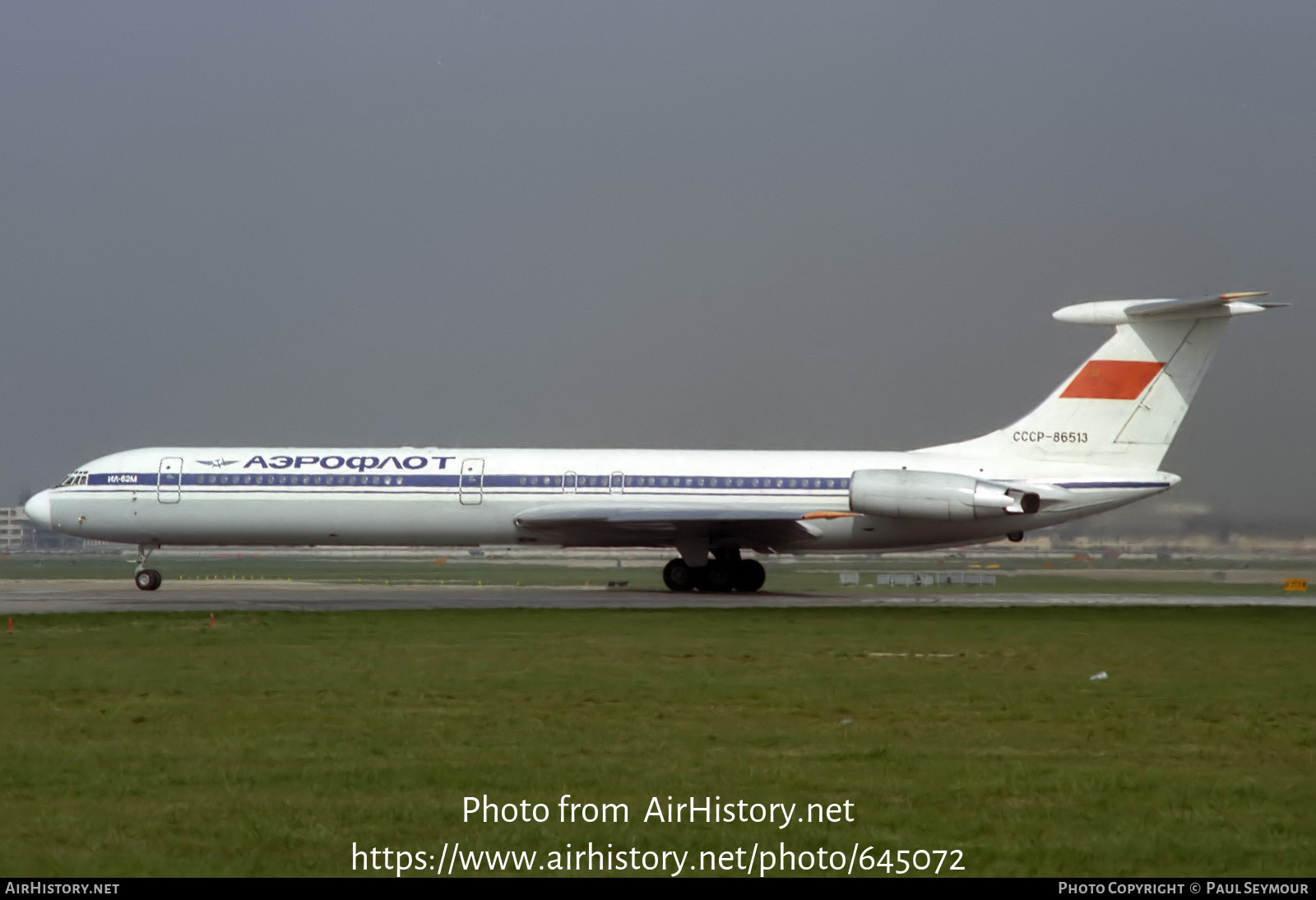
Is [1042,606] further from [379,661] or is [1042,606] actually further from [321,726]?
[321,726]

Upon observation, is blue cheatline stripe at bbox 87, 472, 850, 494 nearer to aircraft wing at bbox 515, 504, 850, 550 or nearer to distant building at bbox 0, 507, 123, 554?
aircraft wing at bbox 515, 504, 850, 550

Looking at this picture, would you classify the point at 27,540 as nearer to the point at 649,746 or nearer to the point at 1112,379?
the point at 1112,379

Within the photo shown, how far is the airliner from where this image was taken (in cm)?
3309

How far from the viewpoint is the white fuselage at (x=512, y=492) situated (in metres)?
33.5

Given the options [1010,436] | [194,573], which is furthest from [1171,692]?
[194,573]

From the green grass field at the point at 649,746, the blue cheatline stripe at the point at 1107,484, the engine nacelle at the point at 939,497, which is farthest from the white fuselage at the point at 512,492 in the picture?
the green grass field at the point at 649,746

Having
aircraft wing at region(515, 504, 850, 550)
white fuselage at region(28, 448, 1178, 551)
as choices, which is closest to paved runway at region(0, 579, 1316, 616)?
aircraft wing at region(515, 504, 850, 550)

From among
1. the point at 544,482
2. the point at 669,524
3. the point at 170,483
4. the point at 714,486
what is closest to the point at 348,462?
the point at 170,483

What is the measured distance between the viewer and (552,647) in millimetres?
18688

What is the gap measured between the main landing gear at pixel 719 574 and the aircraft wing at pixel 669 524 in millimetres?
771

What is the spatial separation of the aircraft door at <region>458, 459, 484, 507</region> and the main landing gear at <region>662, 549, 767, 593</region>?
485 centimetres

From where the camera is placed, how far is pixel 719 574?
34531 mm

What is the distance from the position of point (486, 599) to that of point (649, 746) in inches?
798

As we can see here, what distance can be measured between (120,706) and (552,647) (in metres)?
6.81
